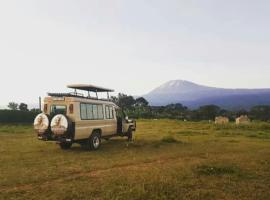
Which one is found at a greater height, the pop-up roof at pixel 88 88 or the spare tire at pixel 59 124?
the pop-up roof at pixel 88 88

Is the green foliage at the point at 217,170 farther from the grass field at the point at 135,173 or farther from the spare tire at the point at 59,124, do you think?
the spare tire at the point at 59,124

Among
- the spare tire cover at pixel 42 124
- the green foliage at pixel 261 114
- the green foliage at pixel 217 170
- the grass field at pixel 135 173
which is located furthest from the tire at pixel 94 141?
the green foliage at pixel 261 114

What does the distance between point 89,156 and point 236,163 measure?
609 centimetres

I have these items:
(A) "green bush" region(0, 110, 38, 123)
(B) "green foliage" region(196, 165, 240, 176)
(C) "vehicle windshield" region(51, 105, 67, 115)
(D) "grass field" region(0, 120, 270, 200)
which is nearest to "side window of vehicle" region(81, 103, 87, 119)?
(C) "vehicle windshield" region(51, 105, 67, 115)

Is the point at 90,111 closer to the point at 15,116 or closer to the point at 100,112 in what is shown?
the point at 100,112

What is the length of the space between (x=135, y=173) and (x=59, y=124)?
250 inches

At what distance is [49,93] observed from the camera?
63.6ft

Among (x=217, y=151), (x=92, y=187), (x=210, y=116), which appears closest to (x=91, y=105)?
(x=217, y=151)

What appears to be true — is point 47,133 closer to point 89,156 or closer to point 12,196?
point 89,156

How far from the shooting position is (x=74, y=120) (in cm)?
1820

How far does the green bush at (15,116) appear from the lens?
43250mm

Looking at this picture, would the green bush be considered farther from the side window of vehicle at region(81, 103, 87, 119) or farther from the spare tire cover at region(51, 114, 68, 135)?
the spare tire cover at region(51, 114, 68, 135)

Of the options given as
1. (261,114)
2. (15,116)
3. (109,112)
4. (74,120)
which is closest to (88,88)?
(109,112)

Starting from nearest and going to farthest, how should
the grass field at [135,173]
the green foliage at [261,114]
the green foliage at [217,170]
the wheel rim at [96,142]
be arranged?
the grass field at [135,173] < the green foliage at [217,170] < the wheel rim at [96,142] < the green foliage at [261,114]
